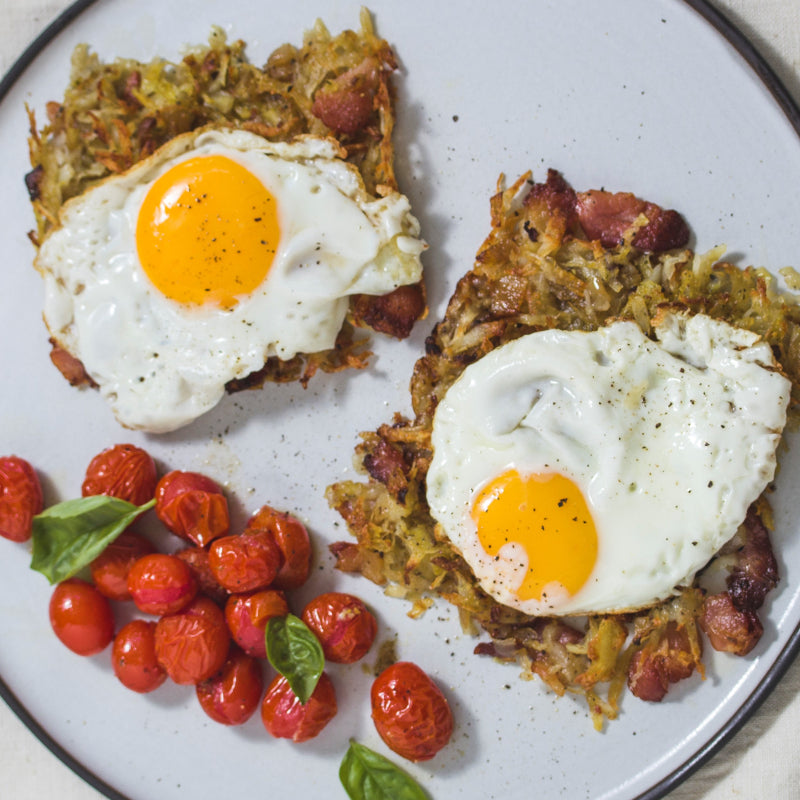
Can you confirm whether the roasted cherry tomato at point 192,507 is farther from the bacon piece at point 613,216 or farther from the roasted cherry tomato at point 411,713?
the bacon piece at point 613,216

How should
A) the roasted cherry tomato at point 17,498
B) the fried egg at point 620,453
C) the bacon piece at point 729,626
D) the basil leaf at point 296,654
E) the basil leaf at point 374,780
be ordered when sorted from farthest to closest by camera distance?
1. the roasted cherry tomato at point 17,498
2. the basil leaf at point 374,780
3. the basil leaf at point 296,654
4. the bacon piece at point 729,626
5. the fried egg at point 620,453

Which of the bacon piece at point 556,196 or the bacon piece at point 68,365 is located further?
the bacon piece at point 68,365

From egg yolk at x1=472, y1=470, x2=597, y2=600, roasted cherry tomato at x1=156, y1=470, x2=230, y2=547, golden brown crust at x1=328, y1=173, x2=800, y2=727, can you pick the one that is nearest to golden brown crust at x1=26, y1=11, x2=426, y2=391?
golden brown crust at x1=328, y1=173, x2=800, y2=727

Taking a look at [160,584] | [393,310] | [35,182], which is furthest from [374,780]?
[35,182]

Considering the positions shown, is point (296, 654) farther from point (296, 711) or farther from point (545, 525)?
point (545, 525)

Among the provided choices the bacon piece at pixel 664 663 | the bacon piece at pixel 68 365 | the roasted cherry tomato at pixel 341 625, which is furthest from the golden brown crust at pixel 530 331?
the bacon piece at pixel 68 365

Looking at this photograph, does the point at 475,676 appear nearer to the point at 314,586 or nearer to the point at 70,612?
the point at 314,586

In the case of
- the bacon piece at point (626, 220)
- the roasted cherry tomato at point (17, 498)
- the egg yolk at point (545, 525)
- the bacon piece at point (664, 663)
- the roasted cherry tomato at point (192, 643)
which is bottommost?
the roasted cherry tomato at point (17, 498)
